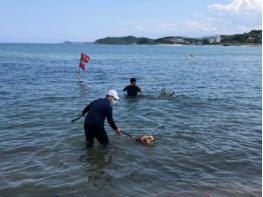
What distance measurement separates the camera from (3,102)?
2164 centimetres

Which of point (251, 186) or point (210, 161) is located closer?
point (251, 186)

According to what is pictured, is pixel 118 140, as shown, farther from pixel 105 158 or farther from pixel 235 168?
pixel 235 168

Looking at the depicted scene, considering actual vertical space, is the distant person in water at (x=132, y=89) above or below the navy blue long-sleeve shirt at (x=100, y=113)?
below

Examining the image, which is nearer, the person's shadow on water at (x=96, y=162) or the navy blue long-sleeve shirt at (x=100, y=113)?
the person's shadow on water at (x=96, y=162)

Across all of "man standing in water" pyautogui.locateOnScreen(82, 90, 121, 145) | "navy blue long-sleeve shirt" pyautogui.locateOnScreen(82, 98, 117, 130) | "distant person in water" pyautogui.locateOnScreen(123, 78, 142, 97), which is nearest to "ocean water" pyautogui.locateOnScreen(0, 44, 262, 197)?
"distant person in water" pyautogui.locateOnScreen(123, 78, 142, 97)

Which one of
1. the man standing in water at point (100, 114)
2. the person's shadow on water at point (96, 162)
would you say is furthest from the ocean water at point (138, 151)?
the man standing in water at point (100, 114)

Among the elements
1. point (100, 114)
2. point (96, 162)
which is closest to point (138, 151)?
point (96, 162)

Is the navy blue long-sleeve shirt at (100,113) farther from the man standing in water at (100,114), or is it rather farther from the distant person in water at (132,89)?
the distant person in water at (132,89)

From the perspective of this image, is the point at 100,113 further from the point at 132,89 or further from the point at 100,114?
the point at 132,89

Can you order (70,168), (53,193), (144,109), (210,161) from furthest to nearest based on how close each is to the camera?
(144,109) → (210,161) → (70,168) → (53,193)

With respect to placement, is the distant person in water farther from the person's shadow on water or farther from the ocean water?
the person's shadow on water

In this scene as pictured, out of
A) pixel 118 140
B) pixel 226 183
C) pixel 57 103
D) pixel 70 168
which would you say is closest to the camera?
pixel 226 183

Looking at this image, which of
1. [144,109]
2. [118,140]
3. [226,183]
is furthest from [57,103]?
[226,183]

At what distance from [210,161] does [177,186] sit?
223cm
